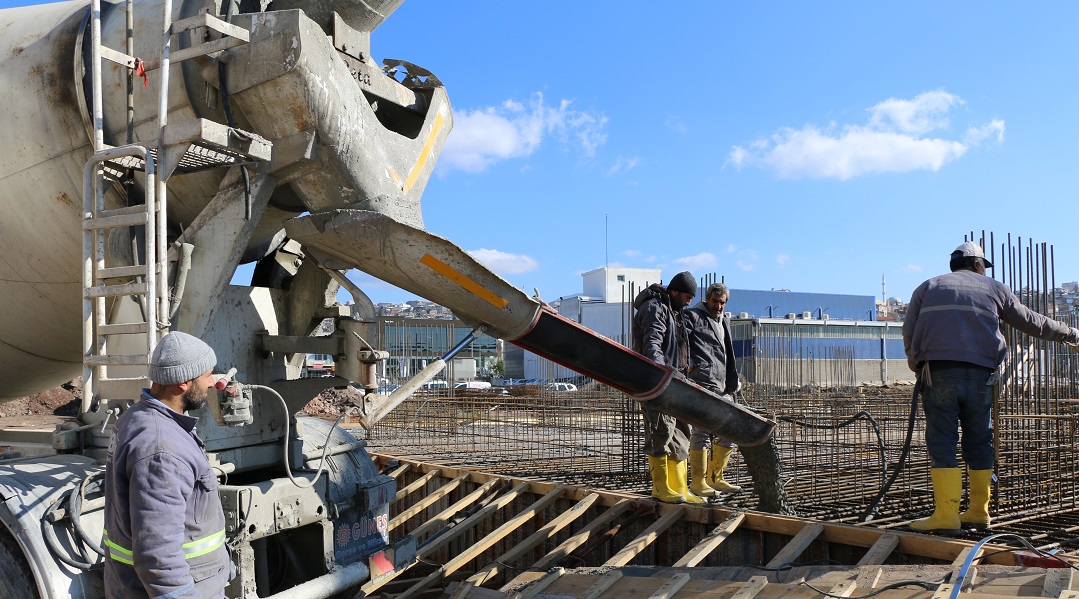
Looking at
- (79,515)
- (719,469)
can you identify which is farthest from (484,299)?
(719,469)

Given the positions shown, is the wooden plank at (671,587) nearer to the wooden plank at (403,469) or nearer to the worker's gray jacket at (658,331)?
the worker's gray jacket at (658,331)

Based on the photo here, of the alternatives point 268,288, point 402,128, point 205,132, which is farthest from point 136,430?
point 402,128

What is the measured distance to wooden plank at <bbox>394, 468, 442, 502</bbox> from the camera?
8.61 metres

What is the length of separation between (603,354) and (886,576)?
6.43ft

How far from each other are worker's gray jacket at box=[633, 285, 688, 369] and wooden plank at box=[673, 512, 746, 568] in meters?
1.20

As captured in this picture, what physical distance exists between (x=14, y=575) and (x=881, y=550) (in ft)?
14.7

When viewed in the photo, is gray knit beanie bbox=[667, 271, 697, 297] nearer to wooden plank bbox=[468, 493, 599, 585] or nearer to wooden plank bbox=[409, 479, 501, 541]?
wooden plank bbox=[468, 493, 599, 585]

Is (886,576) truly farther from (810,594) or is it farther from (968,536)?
(968,536)

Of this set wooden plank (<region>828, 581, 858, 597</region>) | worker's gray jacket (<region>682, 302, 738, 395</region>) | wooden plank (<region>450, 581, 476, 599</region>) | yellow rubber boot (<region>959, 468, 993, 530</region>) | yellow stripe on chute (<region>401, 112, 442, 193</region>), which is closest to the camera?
wooden plank (<region>828, 581, 858, 597</region>)

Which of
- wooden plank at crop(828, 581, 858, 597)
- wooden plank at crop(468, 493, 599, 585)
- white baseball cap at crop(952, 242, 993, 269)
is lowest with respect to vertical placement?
wooden plank at crop(468, 493, 599, 585)

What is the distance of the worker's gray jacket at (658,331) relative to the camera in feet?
19.6

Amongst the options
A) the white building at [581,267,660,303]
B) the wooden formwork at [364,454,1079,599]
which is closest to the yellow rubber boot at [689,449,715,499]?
the wooden formwork at [364,454,1079,599]

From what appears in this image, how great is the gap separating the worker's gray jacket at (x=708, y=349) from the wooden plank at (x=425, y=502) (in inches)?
120

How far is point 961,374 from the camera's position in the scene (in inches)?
194
